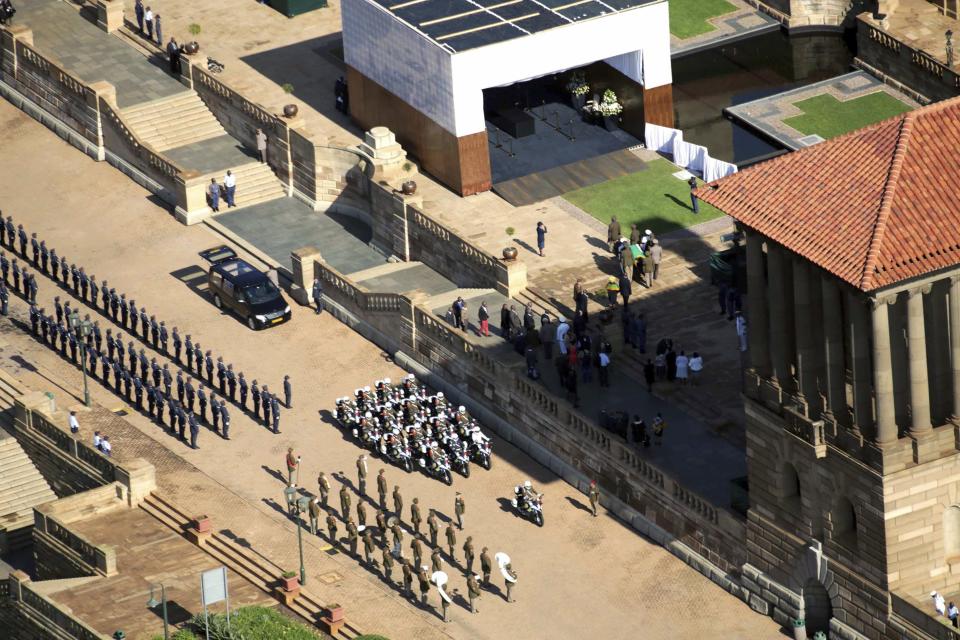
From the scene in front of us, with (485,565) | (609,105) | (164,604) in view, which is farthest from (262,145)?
(164,604)

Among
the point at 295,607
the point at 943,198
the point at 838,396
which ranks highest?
the point at 943,198

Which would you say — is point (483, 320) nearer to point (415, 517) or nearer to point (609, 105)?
point (415, 517)

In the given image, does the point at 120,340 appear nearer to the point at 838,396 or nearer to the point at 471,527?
the point at 471,527

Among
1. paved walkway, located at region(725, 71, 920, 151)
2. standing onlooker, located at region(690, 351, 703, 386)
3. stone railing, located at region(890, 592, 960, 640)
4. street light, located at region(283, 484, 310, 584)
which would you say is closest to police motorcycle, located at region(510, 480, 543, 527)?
street light, located at region(283, 484, 310, 584)

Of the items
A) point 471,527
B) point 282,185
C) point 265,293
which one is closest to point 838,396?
point 471,527

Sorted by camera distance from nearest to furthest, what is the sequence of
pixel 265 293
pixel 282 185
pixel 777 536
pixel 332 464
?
1. pixel 777 536
2. pixel 332 464
3. pixel 265 293
4. pixel 282 185
